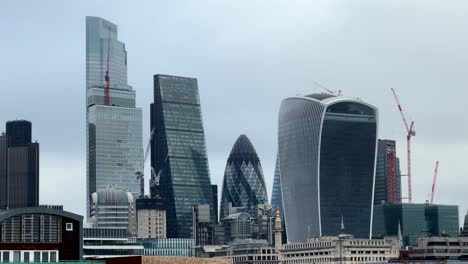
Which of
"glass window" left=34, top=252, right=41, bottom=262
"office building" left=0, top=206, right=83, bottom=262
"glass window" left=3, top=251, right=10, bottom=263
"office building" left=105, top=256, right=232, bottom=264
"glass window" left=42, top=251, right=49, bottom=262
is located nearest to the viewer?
"office building" left=105, top=256, right=232, bottom=264

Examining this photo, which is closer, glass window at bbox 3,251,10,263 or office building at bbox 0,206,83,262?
glass window at bbox 3,251,10,263

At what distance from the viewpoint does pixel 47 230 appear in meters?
122

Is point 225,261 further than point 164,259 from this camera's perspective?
Yes

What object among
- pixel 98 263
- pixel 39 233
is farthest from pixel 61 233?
pixel 98 263

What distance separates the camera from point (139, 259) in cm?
10700

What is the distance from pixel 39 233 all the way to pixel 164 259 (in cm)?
1880

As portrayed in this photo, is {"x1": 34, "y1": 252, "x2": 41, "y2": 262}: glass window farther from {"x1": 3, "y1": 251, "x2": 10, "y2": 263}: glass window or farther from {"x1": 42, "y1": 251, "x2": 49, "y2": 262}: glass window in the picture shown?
{"x1": 3, "y1": 251, "x2": 10, "y2": 263}: glass window

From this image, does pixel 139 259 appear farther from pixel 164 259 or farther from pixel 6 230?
pixel 6 230

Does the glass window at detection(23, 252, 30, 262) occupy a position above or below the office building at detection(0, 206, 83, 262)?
below

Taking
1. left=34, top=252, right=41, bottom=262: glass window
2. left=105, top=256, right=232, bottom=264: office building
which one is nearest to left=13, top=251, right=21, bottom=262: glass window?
left=34, top=252, right=41, bottom=262: glass window

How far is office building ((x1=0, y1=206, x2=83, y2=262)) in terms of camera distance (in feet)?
397

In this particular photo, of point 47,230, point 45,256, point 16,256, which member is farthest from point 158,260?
point 47,230

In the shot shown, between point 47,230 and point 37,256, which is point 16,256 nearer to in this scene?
point 37,256

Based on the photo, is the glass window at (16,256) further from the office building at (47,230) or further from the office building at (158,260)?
the office building at (158,260)
